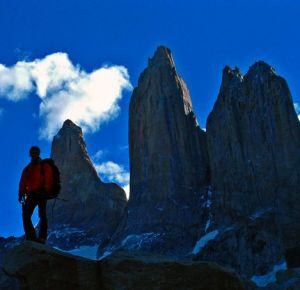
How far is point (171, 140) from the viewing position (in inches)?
5384

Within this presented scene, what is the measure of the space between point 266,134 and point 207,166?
17.4 meters

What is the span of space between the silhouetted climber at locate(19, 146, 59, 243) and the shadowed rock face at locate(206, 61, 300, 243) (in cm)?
9885

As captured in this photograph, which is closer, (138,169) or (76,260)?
(76,260)

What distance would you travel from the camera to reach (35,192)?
41.8 ft

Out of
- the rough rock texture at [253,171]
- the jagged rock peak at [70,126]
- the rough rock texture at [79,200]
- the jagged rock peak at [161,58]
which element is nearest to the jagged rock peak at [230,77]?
the rough rock texture at [253,171]

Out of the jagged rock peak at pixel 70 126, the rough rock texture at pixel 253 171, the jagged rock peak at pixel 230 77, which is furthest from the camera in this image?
the jagged rock peak at pixel 70 126

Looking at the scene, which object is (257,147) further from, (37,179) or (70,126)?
(37,179)

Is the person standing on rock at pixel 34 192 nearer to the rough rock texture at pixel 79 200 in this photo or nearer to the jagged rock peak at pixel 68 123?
the rough rock texture at pixel 79 200

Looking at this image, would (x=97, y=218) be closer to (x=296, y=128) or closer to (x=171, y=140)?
(x=171, y=140)

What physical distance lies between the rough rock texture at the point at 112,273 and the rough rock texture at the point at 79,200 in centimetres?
13863

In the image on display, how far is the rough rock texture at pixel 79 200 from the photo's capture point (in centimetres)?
15362

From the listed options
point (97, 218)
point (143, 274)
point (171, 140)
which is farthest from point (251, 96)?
point (143, 274)

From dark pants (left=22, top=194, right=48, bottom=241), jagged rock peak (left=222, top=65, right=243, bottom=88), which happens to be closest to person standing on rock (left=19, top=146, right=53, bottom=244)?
dark pants (left=22, top=194, right=48, bottom=241)

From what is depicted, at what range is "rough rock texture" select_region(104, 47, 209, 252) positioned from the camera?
126938 mm
